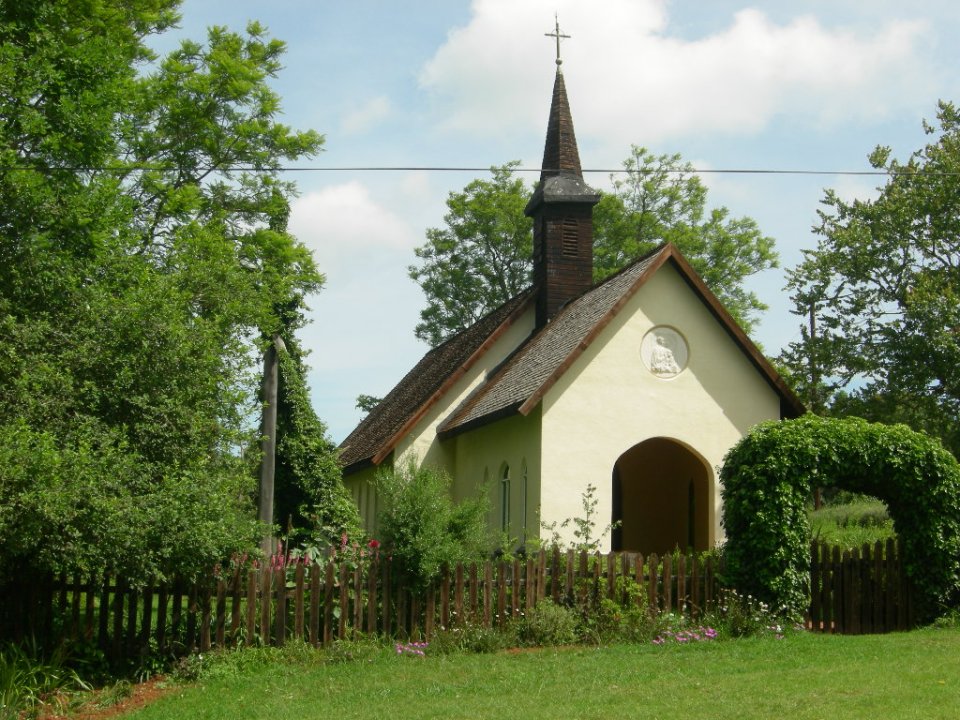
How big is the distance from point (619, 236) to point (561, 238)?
17.4m

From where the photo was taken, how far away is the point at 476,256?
45.2 m

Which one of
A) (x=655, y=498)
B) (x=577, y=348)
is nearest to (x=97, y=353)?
(x=577, y=348)

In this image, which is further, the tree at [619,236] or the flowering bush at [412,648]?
the tree at [619,236]

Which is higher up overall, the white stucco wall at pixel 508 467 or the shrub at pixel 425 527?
the white stucco wall at pixel 508 467

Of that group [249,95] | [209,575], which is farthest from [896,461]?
[249,95]

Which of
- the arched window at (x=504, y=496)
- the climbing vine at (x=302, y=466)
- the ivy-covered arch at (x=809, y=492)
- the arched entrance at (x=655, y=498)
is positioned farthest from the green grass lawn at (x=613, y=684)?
the arched entrance at (x=655, y=498)

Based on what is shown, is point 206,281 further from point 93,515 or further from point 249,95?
point 249,95

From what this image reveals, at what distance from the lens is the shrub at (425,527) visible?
1456cm

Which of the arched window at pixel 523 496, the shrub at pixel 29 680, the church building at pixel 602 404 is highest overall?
the church building at pixel 602 404

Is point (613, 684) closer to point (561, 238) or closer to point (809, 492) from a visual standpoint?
point (809, 492)

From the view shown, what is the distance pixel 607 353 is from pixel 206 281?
7.68m

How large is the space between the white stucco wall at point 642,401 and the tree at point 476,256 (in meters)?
23.0

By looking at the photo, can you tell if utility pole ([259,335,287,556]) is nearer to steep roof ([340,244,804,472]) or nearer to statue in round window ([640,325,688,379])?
steep roof ([340,244,804,472])

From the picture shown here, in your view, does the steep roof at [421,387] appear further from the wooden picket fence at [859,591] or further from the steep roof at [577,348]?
the wooden picket fence at [859,591]
